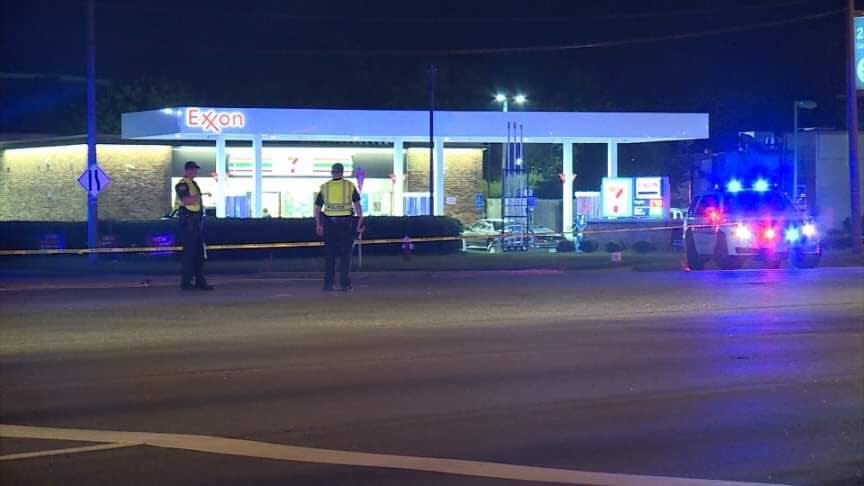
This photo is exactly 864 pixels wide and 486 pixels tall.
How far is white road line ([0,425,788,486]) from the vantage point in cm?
729

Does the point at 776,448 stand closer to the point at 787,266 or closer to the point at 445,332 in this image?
the point at 445,332

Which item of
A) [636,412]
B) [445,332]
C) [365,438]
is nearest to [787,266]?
[445,332]

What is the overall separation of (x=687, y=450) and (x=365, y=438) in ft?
7.55

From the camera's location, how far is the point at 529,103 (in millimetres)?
68000

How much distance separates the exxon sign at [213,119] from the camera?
36.4 metres

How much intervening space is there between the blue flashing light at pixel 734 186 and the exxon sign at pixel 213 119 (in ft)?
55.8

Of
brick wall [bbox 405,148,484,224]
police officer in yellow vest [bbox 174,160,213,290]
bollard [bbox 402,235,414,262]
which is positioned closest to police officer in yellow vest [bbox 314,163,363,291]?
police officer in yellow vest [bbox 174,160,213,290]

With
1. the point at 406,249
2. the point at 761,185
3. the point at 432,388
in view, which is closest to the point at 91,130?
the point at 406,249

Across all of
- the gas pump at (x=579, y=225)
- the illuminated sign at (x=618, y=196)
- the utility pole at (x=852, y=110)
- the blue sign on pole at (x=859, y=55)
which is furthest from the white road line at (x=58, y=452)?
the illuminated sign at (x=618, y=196)

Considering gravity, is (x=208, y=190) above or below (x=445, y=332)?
above

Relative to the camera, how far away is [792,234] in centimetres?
2512

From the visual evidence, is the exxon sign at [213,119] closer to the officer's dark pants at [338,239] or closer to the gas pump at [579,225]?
the gas pump at [579,225]

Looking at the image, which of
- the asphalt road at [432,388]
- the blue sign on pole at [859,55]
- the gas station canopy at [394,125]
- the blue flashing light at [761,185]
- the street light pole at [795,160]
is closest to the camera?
the asphalt road at [432,388]

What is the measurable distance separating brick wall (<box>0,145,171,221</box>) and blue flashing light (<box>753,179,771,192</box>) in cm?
2468
